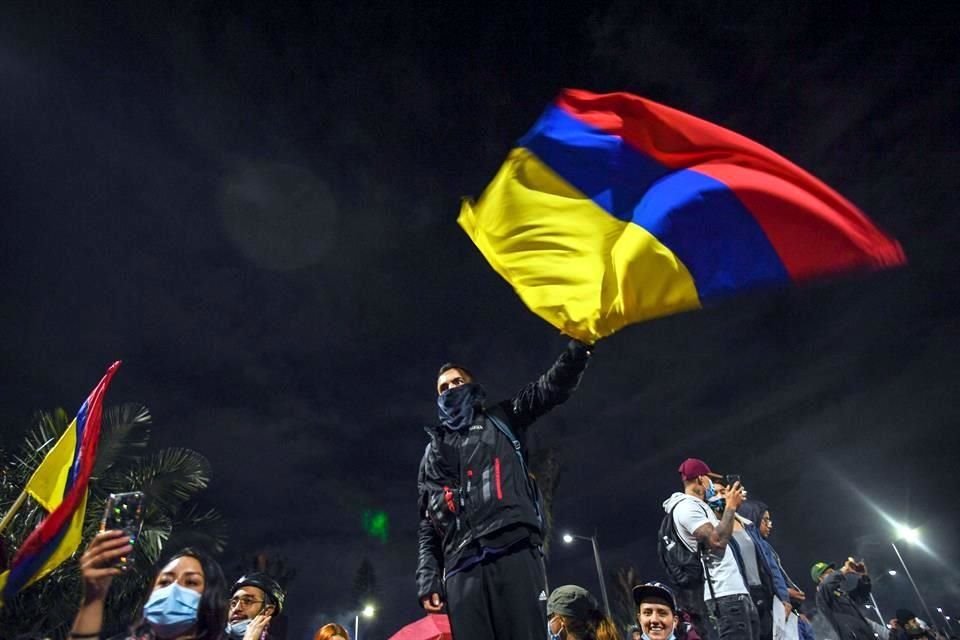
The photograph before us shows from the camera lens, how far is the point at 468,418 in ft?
11.5

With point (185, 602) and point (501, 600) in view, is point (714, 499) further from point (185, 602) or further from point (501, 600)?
point (185, 602)

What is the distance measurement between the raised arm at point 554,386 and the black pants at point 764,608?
2287 millimetres

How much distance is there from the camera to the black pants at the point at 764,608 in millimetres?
4082

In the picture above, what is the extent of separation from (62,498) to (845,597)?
30.0 feet

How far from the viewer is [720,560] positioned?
159 inches

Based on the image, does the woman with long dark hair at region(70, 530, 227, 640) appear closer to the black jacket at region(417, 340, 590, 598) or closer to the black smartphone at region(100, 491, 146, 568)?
the black smartphone at region(100, 491, 146, 568)

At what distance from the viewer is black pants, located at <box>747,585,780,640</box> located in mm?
4082

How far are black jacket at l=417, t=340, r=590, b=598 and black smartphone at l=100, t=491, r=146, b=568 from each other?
1.61m

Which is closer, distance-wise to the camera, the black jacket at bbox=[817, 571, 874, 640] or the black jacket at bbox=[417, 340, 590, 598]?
the black jacket at bbox=[417, 340, 590, 598]

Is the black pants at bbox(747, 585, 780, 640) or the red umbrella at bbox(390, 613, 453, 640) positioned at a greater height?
the red umbrella at bbox(390, 613, 453, 640)

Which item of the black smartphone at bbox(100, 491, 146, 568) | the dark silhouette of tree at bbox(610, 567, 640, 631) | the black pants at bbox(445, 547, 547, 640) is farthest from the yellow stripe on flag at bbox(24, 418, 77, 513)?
the dark silhouette of tree at bbox(610, 567, 640, 631)

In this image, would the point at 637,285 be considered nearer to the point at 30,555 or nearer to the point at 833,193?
the point at 833,193

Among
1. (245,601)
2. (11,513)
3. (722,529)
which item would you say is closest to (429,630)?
(245,601)

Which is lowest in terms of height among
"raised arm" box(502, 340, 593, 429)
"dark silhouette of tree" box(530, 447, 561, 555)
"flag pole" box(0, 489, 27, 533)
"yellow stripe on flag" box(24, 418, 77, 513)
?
"raised arm" box(502, 340, 593, 429)
